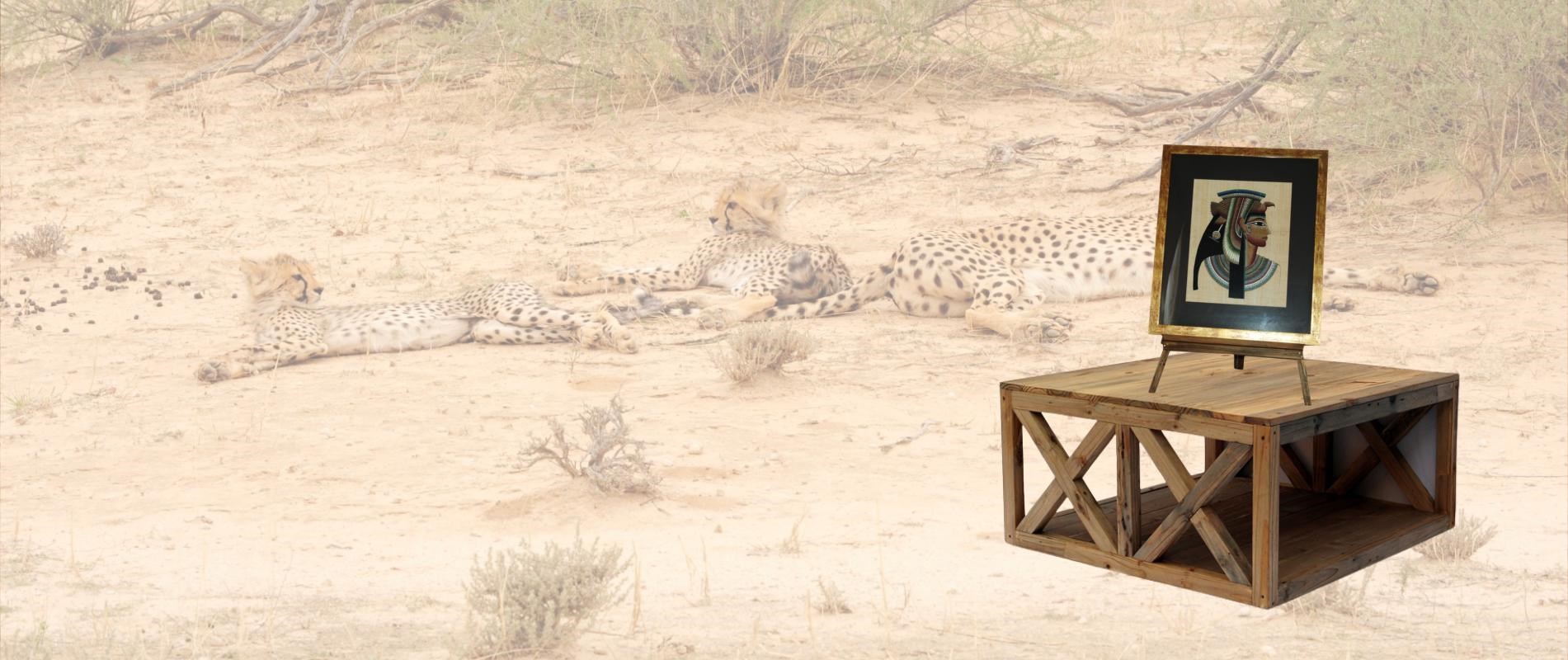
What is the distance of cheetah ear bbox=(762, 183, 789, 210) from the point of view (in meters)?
7.00

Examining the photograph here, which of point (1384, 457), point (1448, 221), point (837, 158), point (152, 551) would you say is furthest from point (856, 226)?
point (1384, 457)

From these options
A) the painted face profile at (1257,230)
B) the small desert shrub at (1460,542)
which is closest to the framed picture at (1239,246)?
the painted face profile at (1257,230)

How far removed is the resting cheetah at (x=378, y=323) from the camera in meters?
5.81

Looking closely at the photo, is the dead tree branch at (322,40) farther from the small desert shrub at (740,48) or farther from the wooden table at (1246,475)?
the wooden table at (1246,475)

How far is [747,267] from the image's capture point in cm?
671

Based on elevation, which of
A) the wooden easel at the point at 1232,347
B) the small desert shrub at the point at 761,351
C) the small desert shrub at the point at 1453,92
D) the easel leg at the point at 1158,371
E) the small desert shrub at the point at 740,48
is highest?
the small desert shrub at the point at 740,48

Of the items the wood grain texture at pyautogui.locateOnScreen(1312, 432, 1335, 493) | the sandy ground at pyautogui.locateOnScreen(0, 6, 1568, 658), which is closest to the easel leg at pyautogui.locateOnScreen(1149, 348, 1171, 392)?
the wood grain texture at pyautogui.locateOnScreen(1312, 432, 1335, 493)

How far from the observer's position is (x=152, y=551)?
424 cm

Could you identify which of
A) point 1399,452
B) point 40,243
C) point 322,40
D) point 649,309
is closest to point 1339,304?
point 649,309

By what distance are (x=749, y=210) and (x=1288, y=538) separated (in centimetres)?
480

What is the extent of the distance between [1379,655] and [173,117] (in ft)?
26.1

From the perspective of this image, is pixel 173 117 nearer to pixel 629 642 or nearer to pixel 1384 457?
pixel 629 642

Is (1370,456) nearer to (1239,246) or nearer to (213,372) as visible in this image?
(1239,246)

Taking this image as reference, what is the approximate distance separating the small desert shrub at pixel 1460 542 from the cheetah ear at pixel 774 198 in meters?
3.50
